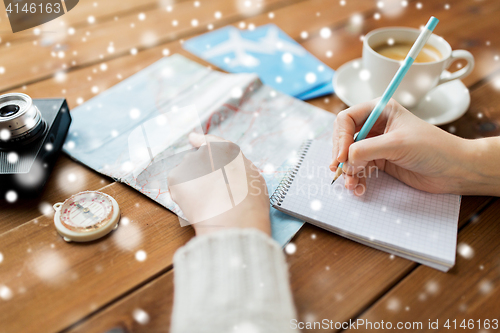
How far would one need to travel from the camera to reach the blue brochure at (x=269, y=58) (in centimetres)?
94

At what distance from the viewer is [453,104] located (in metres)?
0.85

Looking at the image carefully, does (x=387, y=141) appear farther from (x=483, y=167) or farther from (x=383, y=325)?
(x=383, y=325)

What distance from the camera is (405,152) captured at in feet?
2.00

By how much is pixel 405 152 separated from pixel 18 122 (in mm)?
653

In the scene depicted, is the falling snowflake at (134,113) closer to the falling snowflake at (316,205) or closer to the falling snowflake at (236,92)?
the falling snowflake at (236,92)

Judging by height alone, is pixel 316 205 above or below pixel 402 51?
below

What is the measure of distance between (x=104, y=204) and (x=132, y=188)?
6cm

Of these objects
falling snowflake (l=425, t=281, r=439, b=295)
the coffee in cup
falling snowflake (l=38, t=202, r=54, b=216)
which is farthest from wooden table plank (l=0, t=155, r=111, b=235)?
the coffee in cup

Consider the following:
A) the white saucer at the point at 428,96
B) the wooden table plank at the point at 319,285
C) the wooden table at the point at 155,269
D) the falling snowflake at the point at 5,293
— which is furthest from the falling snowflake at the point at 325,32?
the falling snowflake at the point at 5,293

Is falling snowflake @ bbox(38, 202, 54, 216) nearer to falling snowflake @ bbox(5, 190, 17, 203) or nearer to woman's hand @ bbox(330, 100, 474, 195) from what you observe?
falling snowflake @ bbox(5, 190, 17, 203)

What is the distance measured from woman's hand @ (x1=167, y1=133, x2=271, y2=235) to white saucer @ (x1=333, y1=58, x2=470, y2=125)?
1.10 feet

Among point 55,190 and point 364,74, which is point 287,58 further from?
point 55,190

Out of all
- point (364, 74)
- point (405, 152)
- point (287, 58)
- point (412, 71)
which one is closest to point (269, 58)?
point (287, 58)

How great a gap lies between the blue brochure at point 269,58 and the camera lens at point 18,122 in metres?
0.50
